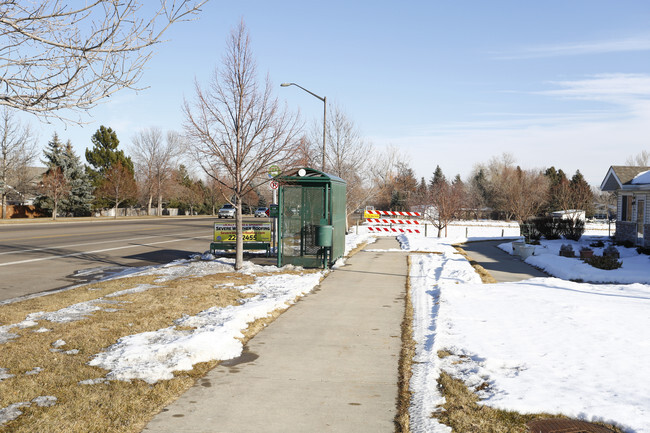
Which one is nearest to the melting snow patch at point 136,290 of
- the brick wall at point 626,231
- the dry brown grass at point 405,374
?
the dry brown grass at point 405,374

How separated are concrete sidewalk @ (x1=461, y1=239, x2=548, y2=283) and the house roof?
279 inches

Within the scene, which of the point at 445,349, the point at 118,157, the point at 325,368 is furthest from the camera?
the point at 118,157

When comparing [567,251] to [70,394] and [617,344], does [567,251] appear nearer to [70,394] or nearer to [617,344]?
[617,344]

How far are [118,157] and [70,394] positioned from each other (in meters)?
67.6

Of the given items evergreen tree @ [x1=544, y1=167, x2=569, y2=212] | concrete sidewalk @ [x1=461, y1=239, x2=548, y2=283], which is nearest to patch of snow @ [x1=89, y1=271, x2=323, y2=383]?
concrete sidewalk @ [x1=461, y1=239, x2=548, y2=283]

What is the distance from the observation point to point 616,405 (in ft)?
16.7

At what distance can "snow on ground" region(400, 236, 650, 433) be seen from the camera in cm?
516

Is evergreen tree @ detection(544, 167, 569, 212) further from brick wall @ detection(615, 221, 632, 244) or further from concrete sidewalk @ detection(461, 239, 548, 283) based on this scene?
concrete sidewalk @ detection(461, 239, 548, 283)

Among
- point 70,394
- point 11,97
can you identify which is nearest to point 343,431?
point 70,394

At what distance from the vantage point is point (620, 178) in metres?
27.6

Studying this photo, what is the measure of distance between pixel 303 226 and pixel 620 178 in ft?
67.2

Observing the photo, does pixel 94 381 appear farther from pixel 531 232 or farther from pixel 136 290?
pixel 531 232

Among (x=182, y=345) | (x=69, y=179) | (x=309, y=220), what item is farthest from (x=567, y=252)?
(x=69, y=179)

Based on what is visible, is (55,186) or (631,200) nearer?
(631,200)
